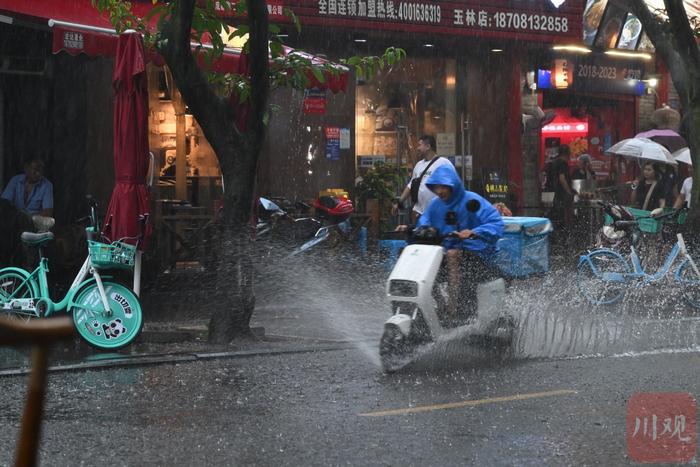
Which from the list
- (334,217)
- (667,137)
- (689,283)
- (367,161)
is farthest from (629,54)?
(689,283)

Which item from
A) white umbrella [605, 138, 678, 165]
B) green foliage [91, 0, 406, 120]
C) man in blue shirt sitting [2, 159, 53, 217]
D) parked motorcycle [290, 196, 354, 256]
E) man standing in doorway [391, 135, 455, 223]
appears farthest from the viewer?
white umbrella [605, 138, 678, 165]

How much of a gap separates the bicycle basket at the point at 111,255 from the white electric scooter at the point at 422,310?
269 centimetres

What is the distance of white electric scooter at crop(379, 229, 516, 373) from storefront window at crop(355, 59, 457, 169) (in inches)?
398

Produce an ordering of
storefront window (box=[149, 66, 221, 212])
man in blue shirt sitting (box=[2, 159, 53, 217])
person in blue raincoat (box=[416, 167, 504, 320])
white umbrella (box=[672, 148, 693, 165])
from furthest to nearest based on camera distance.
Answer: white umbrella (box=[672, 148, 693, 165]) → storefront window (box=[149, 66, 221, 212]) → man in blue shirt sitting (box=[2, 159, 53, 217]) → person in blue raincoat (box=[416, 167, 504, 320])

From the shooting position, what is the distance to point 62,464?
5527 mm

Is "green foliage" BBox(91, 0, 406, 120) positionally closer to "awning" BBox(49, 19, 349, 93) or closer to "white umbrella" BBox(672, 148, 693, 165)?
"awning" BBox(49, 19, 349, 93)

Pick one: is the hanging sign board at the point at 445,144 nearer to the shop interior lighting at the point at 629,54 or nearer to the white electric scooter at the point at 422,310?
the shop interior lighting at the point at 629,54

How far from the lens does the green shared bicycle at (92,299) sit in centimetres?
941

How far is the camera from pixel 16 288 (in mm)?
9664

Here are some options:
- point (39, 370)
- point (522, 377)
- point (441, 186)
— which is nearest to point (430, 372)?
point (522, 377)

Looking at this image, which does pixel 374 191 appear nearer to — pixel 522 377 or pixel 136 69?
pixel 136 69

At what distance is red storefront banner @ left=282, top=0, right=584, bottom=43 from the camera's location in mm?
17531

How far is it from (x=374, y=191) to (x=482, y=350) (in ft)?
28.5

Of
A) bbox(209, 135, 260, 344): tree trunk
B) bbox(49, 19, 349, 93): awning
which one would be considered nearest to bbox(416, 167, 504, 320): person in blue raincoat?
bbox(209, 135, 260, 344): tree trunk
